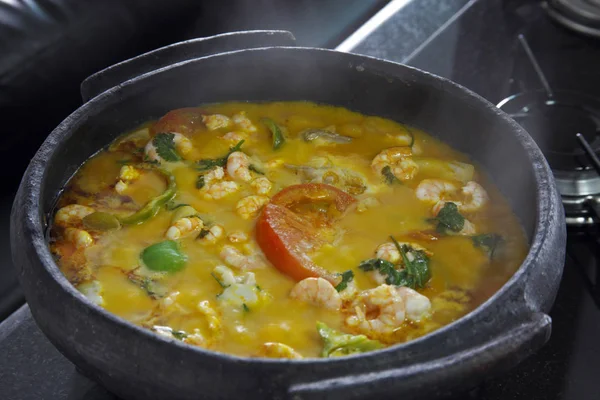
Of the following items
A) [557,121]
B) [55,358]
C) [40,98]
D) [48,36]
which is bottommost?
[55,358]

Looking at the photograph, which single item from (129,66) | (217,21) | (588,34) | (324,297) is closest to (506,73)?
(588,34)

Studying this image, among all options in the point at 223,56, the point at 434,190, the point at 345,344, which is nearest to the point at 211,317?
the point at 345,344

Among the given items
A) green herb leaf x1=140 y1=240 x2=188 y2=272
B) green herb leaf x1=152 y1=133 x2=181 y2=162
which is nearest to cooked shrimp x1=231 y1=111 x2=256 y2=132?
green herb leaf x1=152 y1=133 x2=181 y2=162

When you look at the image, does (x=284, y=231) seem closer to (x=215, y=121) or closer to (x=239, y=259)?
(x=239, y=259)

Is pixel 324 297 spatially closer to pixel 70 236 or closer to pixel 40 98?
pixel 70 236

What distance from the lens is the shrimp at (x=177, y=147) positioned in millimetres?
2137

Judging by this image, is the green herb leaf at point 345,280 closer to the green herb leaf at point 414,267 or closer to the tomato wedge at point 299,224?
the tomato wedge at point 299,224

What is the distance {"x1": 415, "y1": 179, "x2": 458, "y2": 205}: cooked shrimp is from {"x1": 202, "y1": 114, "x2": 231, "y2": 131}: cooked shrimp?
2.01ft

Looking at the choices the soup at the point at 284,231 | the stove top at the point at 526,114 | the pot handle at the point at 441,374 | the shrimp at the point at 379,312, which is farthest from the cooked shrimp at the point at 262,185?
the pot handle at the point at 441,374

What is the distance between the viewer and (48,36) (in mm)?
2623

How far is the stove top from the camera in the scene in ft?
6.75

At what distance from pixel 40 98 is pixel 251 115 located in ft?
2.61

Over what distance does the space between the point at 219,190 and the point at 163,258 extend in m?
0.31

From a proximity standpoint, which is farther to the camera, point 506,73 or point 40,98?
point 506,73
